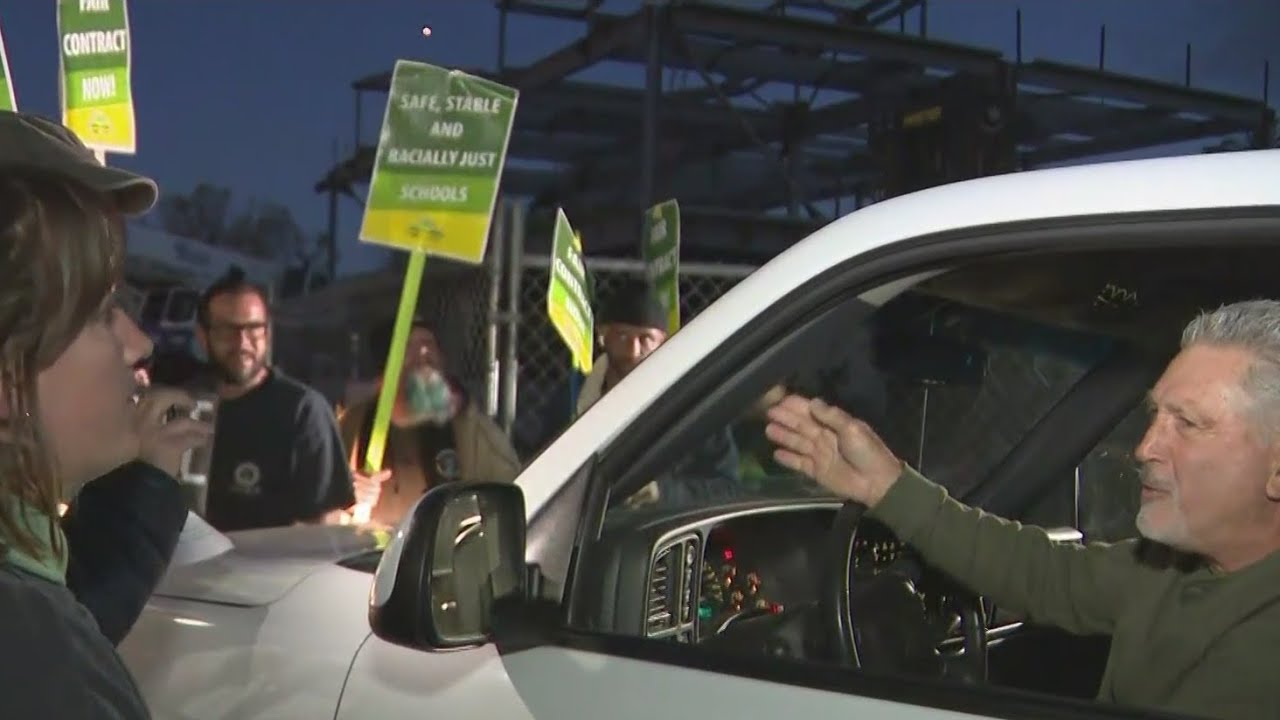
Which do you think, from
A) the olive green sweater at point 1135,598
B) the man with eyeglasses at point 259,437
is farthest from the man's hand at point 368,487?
the olive green sweater at point 1135,598

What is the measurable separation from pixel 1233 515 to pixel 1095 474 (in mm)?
1328

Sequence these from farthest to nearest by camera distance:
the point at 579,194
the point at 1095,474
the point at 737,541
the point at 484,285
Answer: the point at 579,194 → the point at 484,285 → the point at 1095,474 → the point at 737,541

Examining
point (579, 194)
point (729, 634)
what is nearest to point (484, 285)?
point (729, 634)

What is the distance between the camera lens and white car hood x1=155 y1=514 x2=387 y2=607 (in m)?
2.18

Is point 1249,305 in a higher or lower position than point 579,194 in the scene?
lower

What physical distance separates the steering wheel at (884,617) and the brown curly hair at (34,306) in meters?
1.31

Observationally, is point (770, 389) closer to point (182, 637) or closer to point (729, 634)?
point (729, 634)

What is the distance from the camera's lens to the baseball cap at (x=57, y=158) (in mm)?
1057

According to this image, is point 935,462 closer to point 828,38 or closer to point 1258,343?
point 1258,343

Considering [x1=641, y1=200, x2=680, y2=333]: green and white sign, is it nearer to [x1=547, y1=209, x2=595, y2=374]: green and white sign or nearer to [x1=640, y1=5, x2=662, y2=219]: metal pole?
[x1=547, y1=209, x2=595, y2=374]: green and white sign

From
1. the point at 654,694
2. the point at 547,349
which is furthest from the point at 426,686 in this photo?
the point at 547,349

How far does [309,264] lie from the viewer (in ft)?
107

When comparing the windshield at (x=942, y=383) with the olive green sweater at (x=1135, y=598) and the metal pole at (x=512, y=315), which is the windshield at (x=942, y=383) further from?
the metal pole at (x=512, y=315)

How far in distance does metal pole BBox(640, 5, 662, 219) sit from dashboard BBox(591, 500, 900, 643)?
366 inches
